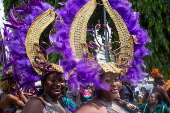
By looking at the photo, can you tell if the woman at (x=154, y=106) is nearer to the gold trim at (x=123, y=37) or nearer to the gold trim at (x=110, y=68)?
the gold trim at (x=123, y=37)

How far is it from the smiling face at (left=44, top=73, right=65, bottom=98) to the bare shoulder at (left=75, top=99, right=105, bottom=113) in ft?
1.86

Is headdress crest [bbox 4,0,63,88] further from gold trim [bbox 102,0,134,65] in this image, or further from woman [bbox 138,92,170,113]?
woman [bbox 138,92,170,113]

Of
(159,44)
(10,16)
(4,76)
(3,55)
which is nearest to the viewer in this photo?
(10,16)

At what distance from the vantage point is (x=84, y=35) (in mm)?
3184

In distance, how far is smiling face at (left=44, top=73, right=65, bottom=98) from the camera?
347cm

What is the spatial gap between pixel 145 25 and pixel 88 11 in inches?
291

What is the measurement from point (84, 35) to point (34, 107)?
0.94 m

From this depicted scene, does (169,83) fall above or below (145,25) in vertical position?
below

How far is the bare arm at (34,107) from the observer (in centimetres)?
329

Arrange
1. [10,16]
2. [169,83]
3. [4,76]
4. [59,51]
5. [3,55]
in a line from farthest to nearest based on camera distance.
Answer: [169,83] → [4,76] → [3,55] → [10,16] → [59,51]

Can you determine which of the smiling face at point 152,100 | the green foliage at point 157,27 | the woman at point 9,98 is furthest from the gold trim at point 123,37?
the green foliage at point 157,27

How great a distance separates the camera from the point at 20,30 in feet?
11.6

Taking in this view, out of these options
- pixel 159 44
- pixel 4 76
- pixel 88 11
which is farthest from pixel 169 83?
pixel 88 11

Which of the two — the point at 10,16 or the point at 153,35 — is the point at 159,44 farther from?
the point at 10,16
